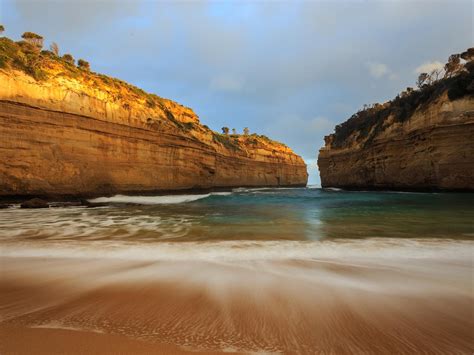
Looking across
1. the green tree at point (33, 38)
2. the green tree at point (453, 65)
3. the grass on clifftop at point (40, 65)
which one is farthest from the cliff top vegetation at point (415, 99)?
the green tree at point (33, 38)

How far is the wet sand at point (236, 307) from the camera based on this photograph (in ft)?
5.36

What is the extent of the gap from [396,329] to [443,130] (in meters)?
23.3

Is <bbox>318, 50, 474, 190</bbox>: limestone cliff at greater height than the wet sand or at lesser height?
greater

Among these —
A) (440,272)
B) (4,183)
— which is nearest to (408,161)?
(440,272)

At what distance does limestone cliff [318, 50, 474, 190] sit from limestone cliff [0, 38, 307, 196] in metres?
20.0

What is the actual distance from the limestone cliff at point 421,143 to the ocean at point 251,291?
18.1 metres

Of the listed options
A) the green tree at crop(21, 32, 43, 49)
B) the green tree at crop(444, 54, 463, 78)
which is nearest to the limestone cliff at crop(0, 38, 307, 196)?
the green tree at crop(21, 32, 43, 49)

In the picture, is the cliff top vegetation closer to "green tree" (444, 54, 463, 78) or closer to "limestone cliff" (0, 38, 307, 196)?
"green tree" (444, 54, 463, 78)

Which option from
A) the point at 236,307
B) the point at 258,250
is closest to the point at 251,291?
the point at 236,307

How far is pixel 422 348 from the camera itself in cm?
161

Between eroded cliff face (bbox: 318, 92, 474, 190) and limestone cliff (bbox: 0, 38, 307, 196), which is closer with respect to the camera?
limestone cliff (bbox: 0, 38, 307, 196)

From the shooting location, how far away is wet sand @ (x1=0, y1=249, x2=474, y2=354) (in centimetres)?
163

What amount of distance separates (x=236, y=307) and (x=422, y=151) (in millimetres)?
25174

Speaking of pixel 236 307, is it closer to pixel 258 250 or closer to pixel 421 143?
pixel 258 250
